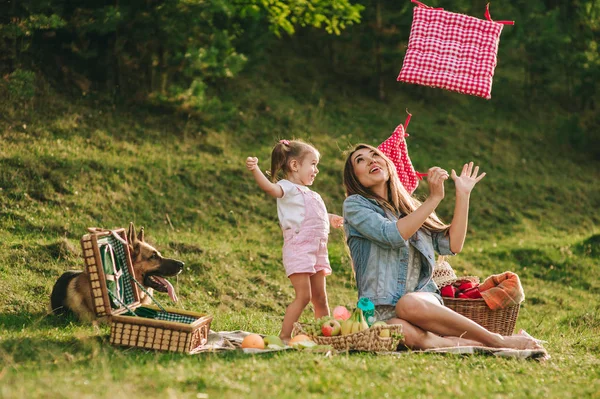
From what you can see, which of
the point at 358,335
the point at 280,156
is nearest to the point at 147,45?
the point at 280,156

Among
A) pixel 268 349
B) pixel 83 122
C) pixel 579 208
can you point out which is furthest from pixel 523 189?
pixel 268 349

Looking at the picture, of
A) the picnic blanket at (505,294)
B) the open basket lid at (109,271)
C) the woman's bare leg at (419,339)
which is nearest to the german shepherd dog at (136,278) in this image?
the open basket lid at (109,271)

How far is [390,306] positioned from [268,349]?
1115 millimetres

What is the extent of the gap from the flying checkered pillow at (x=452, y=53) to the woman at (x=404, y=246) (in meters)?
Answer: 1.41

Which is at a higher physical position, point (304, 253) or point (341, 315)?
point (304, 253)

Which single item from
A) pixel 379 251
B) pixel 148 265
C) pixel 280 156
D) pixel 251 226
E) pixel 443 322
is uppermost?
pixel 280 156

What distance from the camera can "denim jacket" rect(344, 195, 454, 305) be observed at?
5.87 metres

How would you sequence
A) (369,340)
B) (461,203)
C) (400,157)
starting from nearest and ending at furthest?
(369,340), (461,203), (400,157)

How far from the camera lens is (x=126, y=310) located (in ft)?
19.2

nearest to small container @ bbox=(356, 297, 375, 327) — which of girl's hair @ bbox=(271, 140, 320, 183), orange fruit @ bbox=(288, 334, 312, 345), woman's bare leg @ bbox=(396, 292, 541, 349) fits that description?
woman's bare leg @ bbox=(396, 292, 541, 349)

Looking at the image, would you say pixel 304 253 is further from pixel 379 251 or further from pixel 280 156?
pixel 280 156

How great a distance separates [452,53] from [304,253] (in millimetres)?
2651

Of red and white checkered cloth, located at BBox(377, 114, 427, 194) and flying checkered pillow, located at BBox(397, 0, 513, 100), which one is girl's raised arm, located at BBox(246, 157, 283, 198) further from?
flying checkered pillow, located at BBox(397, 0, 513, 100)

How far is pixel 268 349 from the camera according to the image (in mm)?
5410
